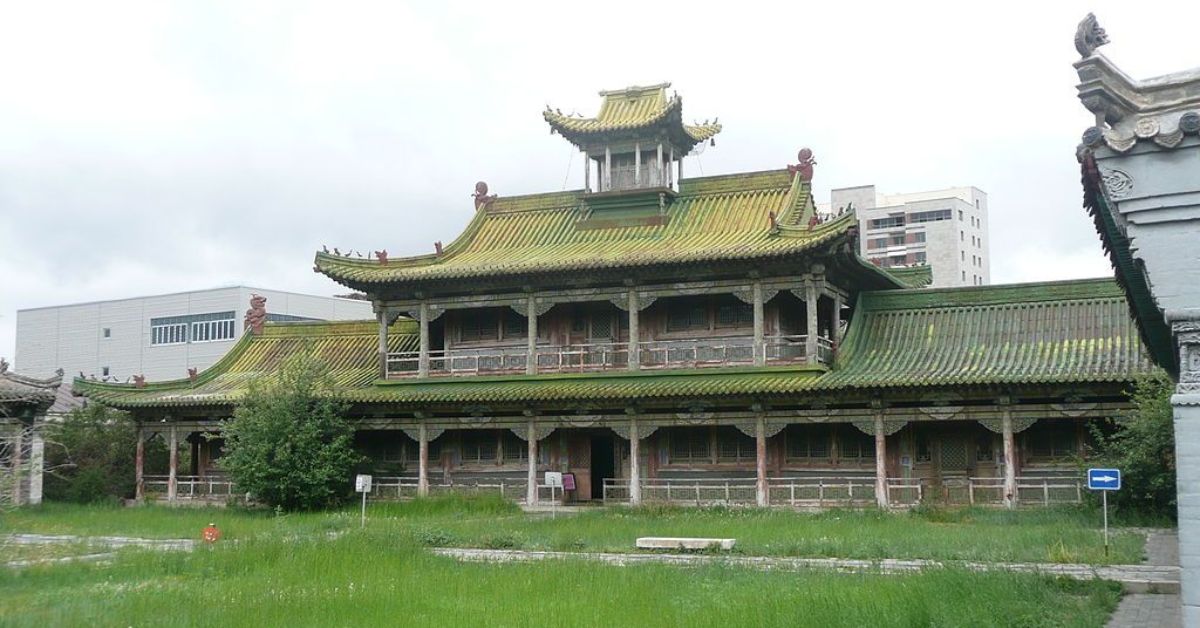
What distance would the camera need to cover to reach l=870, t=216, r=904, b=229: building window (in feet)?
318

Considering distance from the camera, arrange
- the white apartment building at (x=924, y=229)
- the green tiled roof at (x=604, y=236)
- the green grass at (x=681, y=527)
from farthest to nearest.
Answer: the white apartment building at (x=924, y=229), the green tiled roof at (x=604, y=236), the green grass at (x=681, y=527)

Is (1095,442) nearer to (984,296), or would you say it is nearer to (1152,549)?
(984,296)

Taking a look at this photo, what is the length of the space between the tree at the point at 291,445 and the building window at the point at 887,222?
7384 centimetres

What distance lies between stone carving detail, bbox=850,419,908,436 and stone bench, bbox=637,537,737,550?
782cm

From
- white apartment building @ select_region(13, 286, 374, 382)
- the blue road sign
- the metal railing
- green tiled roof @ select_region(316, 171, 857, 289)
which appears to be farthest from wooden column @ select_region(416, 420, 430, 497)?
white apartment building @ select_region(13, 286, 374, 382)

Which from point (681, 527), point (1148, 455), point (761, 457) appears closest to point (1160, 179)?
point (1148, 455)

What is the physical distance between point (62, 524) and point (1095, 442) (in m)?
23.9

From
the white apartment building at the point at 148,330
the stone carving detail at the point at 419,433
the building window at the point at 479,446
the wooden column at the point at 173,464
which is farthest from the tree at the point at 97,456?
the white apartment building at the point at 148,330

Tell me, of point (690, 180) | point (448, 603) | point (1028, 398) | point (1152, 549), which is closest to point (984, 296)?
point (1028, 398)

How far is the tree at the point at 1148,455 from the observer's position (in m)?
22.1

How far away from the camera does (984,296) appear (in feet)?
95.3

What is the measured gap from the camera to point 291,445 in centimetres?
2905

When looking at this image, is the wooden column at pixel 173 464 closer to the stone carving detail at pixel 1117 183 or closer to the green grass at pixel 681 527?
the green grass at pixel 681 527

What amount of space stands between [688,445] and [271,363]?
46.1ft
